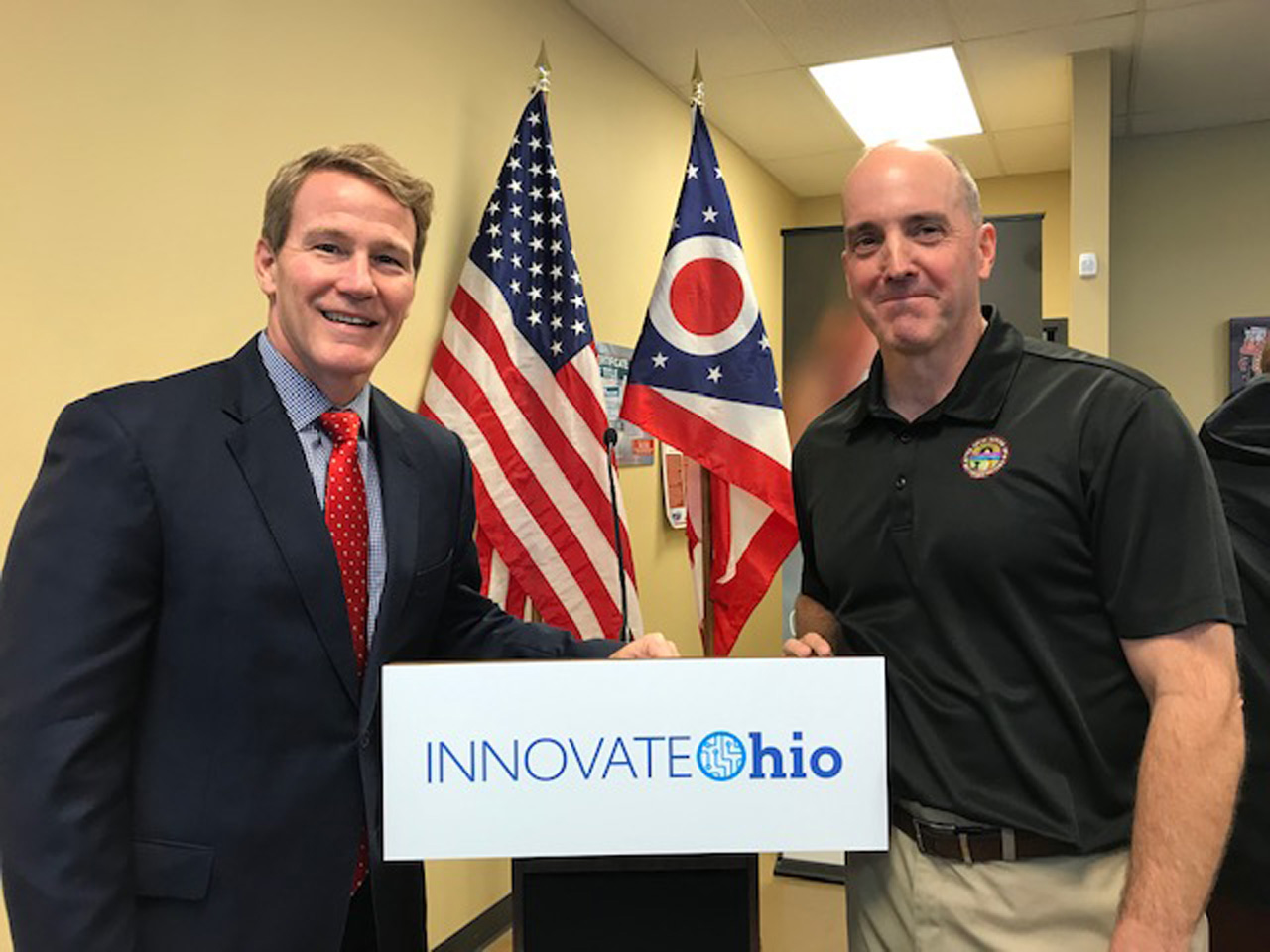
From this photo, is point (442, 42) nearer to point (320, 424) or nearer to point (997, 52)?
point (320, 424)

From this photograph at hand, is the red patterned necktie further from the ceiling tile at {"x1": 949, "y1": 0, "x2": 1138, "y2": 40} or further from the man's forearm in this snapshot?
the ceiling tile at {"x1": 949, "y1": 0, "x2": 1138, "y2": 40}

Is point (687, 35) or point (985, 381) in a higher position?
point (687, 35)

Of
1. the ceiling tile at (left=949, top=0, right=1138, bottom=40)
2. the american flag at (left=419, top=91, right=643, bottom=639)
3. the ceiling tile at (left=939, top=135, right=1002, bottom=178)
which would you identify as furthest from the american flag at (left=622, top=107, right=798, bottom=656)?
the ceiling tile at (left=939, top=135, right=1002, bottom=178)

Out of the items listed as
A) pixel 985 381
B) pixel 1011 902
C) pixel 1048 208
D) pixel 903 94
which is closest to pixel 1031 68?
pixel 903 94

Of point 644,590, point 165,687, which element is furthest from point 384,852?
point 644,590

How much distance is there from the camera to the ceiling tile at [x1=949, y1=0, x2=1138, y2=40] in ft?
11.2

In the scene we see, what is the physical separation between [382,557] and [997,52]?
355 centimetres

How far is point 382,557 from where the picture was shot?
4.05ft

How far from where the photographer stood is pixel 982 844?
3.84 feet

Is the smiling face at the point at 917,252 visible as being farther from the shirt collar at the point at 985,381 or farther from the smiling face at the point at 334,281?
the smiling face at the point at 334,281

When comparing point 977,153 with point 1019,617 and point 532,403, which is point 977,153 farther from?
point 1019,617

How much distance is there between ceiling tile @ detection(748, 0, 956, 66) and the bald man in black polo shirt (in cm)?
244

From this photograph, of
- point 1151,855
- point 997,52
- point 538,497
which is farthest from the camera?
point 997,52

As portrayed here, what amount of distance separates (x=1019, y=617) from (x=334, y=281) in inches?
36.0
